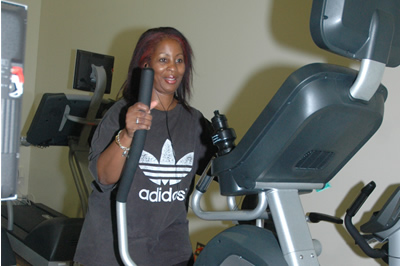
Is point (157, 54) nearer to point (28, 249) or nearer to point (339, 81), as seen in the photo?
point (339, 81)

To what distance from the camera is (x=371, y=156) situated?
7.39 ft

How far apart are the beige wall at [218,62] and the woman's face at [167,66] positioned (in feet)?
3.07

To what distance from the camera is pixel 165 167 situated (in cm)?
172

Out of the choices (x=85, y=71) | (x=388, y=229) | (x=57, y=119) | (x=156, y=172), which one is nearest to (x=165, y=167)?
(x=156, y=172)

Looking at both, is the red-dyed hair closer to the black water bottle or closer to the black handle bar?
the black water bottle

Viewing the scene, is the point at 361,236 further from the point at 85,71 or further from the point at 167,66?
the point at 85,71

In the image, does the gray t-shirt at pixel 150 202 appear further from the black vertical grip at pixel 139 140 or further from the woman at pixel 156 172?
the black vertical grip at pixel 139 140

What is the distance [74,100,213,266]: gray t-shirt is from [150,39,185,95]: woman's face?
0.10m

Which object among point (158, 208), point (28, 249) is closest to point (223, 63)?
point (158, 208)

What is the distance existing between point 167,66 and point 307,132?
845mm

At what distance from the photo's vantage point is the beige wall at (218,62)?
231cm

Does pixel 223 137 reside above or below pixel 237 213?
above

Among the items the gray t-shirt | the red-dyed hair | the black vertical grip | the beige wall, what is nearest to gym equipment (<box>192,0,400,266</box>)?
the black vertical grip

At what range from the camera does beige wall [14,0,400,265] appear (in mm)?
2309
